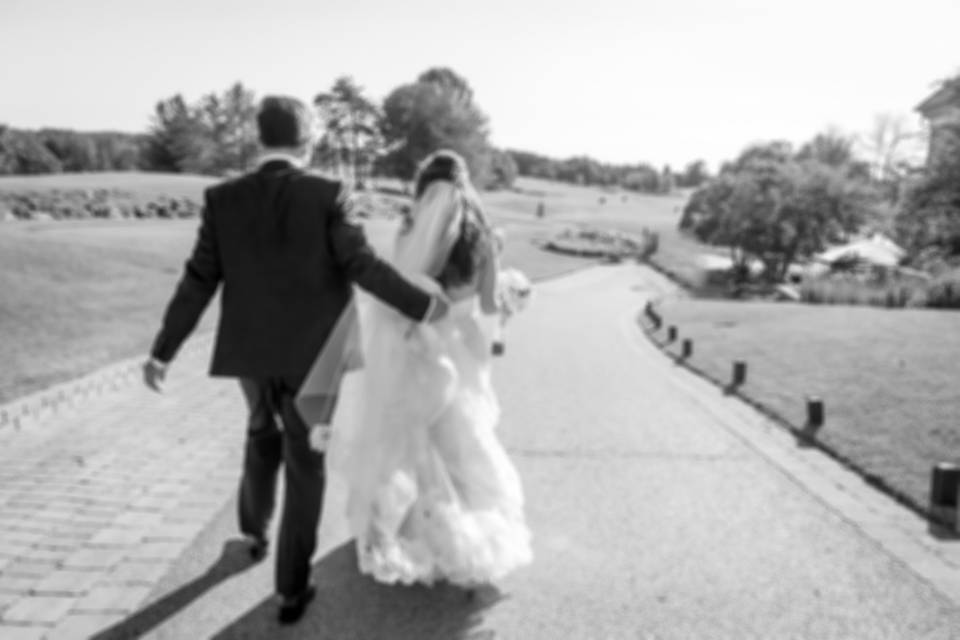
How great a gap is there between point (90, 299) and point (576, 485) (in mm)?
10367

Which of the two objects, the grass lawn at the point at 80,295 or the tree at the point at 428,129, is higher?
the tree at the point at 428,129

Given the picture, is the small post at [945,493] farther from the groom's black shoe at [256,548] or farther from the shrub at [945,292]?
the shrub at [945,292]

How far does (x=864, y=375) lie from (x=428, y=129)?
60.5 meters

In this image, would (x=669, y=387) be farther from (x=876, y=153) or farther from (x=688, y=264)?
(x=876, y=153)

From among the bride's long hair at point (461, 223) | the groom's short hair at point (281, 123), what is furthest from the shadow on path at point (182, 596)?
the groom's short hair at point (281, 123)

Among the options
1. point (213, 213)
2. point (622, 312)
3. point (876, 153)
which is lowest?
point (622, 312)

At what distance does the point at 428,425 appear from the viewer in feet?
12.3

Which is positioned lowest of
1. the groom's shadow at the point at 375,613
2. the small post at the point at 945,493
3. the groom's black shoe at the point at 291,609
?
the groom's shadow at the point at 375,613

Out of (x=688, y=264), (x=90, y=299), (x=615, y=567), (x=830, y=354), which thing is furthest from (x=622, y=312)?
(x=688, y=264)

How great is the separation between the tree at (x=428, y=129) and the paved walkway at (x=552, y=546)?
5973cm

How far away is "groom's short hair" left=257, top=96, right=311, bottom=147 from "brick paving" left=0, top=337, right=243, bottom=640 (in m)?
2.47

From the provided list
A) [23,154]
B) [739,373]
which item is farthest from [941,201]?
[23,154]

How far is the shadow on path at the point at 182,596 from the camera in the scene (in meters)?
3.34

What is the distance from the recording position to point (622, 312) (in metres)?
20.3
